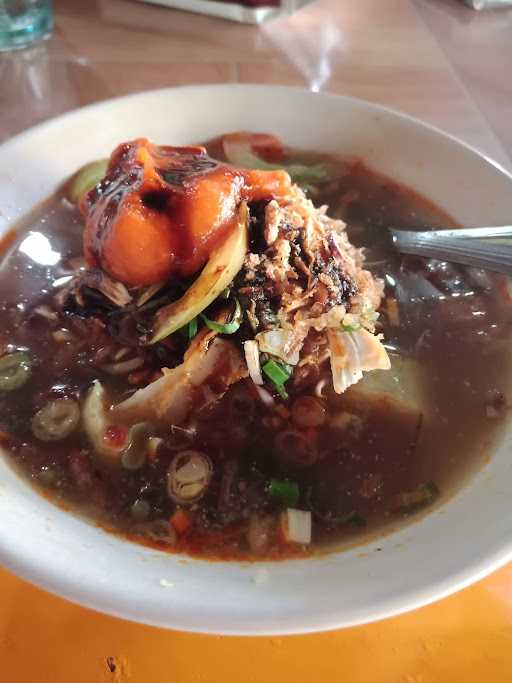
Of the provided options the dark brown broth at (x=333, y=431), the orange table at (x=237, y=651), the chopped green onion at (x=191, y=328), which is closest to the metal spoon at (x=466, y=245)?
the dark brown broth at (x=333, y=431)

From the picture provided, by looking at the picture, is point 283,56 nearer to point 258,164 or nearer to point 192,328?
point 258,164

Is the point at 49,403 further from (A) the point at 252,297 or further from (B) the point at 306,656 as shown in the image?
(B) the point at 306,656

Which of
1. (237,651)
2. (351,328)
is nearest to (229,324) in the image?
(351,328)

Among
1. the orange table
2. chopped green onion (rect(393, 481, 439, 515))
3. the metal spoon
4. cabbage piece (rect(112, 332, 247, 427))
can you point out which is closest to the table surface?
the orange table

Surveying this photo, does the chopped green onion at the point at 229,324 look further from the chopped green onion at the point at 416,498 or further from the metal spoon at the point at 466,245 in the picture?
the metal spoon at the point at 466,245

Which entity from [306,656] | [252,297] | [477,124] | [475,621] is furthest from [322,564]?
[477,124]

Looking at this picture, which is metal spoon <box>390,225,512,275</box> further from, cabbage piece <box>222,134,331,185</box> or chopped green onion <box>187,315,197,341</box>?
chopped green onion <box>187,315,197,341</box>
